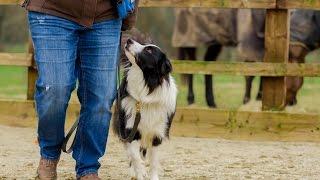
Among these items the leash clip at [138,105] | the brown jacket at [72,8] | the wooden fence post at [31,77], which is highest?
the brown jacket at [72,8]

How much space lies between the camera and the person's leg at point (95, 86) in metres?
5.24

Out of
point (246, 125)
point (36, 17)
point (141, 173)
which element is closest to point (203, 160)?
point (141, 173)

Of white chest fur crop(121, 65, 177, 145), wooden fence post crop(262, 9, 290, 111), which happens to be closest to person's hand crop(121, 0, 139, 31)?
white chest fur crop(121, 65, 177, 145)

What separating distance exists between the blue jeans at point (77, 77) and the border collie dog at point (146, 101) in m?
0.61

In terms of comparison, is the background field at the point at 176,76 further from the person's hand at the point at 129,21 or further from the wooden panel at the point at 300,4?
the person's hand at the point at 129,21

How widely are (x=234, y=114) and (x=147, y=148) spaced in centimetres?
A: 232

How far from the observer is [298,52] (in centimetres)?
1056

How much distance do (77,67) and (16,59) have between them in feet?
11.8

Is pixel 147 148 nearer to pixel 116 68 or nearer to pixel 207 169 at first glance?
pixel 207 169

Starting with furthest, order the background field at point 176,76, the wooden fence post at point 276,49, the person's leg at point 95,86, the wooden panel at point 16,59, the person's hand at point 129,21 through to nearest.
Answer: the background field at point 176,76 < the wooden panel at point 16,59 < the wooden fence post at point 276,49 < the person's hand at point 129,21 < the person's leg at point 95,86

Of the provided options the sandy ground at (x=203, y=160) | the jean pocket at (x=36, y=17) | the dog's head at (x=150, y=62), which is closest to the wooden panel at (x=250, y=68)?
the sandy ground at (x=203, y=160)

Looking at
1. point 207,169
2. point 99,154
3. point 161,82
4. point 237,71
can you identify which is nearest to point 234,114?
point 237,71

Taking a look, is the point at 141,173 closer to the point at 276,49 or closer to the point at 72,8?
the point at 72,8

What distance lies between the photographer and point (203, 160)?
281 inches
